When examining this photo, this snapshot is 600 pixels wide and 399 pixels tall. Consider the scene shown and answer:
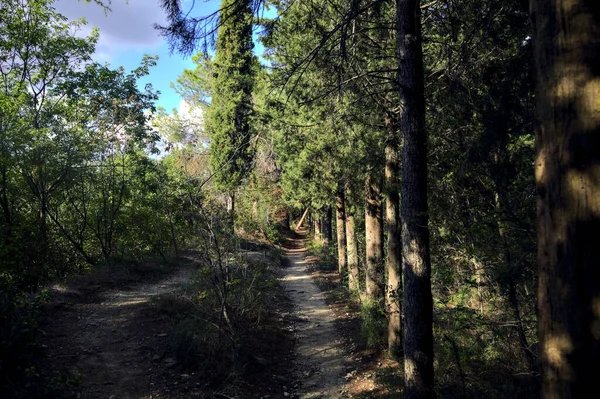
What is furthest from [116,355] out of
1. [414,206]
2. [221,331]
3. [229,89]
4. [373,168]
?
[229,89]

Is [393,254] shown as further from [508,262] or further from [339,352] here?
[339,352]

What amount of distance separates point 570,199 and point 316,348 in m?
7.62

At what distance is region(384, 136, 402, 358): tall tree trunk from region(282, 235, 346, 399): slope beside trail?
126cm

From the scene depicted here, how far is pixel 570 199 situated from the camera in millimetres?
2139

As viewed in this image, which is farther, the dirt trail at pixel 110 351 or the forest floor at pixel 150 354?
the forest floor at pixel 150 354

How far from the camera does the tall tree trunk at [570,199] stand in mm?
2053

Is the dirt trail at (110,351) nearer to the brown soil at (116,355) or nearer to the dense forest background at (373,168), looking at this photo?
the brown soil at (116,355)

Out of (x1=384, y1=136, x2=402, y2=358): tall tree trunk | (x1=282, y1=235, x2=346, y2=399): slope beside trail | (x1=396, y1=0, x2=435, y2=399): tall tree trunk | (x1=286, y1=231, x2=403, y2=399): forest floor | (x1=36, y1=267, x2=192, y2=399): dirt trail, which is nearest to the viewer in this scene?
(x1=396, y1=0, x2=435, y2=399): tall tree trunk

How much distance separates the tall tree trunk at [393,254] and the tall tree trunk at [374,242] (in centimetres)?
192

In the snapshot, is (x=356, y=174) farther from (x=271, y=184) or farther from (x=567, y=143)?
(x=271, y=184)

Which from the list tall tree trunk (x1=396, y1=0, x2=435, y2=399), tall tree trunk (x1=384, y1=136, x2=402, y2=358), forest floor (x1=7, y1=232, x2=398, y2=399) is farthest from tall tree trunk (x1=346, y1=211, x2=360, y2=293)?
tall tree trunk (x1=396, y1=0, x2=435, y2=399)

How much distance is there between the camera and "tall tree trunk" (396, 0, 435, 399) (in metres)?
4.90

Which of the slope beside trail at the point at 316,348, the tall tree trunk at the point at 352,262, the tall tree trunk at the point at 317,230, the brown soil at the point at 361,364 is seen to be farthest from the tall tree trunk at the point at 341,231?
the tall tree trunk at the point at 317,230

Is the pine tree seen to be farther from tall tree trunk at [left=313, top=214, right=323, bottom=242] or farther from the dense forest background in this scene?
tall tree trunk at [left=313, top=214, right=323, bottom=242]
